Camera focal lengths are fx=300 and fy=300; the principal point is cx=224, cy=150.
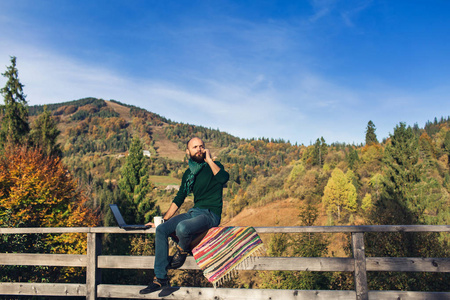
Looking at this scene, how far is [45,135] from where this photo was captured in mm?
39344

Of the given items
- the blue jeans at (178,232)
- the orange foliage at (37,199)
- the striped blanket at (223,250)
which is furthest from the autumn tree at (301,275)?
the blue jeans at (178,232)

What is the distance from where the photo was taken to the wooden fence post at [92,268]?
370 centimetres

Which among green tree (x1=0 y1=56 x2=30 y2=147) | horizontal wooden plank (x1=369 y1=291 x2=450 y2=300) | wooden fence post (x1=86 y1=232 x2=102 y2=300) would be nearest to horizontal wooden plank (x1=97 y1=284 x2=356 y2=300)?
horizontal wooden plank (x1=369 y1=291 x2=450 y2=300)

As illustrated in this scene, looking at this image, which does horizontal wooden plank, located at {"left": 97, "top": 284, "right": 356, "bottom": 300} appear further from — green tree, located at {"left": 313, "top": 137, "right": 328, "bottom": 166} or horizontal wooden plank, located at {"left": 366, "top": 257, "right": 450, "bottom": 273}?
green tree, located at {"left": 313, "top": 137, "right": 328, "bottom": 166}

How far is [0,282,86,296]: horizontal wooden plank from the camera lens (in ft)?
12.3

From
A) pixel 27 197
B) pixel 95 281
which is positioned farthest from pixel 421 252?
pixel 27 197

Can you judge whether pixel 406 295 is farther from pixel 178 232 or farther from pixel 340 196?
pixel 340 196

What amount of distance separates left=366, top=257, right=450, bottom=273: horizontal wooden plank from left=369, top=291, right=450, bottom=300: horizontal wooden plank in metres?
0.23

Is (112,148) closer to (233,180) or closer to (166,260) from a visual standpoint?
(233,180)

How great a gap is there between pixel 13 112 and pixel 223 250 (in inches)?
1594

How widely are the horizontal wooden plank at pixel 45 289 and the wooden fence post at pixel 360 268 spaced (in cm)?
324

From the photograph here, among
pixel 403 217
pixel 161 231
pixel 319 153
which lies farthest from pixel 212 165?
pixel 319 153

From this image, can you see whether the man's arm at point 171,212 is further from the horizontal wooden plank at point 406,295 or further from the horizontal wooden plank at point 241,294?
the horizontal wooden plank at point 406,295

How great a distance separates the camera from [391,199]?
4206 cm
